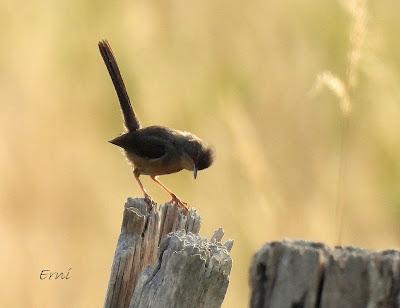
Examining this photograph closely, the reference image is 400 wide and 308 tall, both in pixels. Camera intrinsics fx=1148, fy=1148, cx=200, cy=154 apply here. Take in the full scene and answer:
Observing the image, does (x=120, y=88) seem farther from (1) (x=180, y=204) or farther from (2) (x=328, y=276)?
(2) (x=328, y=276)

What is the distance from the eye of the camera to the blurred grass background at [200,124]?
19.9 feet

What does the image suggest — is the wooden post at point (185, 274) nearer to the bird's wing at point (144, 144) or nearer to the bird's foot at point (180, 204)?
the bird's foot at point (180, 204)

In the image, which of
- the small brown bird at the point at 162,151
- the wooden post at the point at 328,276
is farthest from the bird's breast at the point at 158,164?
the wooden post at the point at 328,276

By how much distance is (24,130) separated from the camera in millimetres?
6500

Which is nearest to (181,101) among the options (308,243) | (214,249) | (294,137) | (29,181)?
(294,137)

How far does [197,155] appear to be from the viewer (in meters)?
5.95

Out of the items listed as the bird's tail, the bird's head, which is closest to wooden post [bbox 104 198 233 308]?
the bird's head

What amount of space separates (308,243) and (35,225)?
4.23 metres

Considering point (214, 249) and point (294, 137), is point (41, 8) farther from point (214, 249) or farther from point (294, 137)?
point (214, 249)

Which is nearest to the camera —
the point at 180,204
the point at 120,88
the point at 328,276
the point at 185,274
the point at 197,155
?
the point at 328,276

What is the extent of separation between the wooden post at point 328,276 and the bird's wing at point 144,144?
3.91m

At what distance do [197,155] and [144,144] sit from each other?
11.1 inches

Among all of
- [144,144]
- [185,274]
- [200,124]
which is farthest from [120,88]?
[185,274]

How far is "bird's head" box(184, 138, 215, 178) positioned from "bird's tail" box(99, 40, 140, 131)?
451 mm
